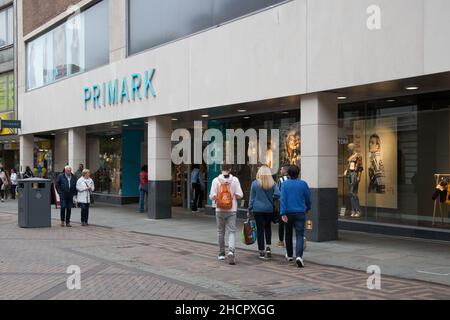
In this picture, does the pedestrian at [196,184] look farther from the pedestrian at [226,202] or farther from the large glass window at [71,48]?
the pedestrian at [226,202]

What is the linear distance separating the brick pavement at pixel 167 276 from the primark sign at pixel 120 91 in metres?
6.84

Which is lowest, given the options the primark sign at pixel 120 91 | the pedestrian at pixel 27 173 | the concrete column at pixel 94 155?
the pedestrian at pixel 27 173

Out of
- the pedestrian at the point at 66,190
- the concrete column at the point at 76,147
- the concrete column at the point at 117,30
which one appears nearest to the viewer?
the pedestrian at the point at 66,190

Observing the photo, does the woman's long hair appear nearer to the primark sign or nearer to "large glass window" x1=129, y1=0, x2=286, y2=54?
"large glass window" x1=129, y1=0, x2=286, y2=54

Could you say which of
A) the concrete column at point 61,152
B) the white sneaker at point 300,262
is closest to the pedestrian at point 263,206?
the white sneaker at point 300,262

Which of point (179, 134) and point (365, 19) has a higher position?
point (365, 19)

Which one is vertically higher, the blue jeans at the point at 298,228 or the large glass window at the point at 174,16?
the large glass window at the point at 174,16

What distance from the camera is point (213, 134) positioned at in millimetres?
19703

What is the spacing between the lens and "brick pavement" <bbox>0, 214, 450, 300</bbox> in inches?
291

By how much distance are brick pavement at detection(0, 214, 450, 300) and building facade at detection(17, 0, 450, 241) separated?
3204 mm

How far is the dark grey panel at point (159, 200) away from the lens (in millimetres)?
17875

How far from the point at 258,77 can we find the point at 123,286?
722cm
